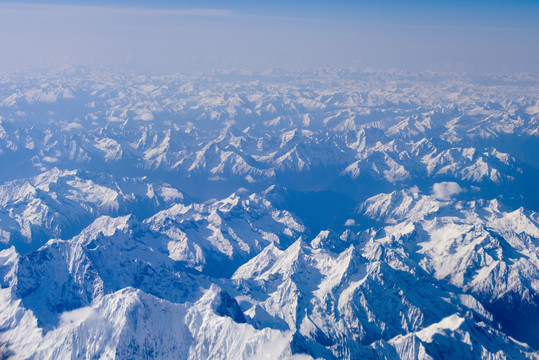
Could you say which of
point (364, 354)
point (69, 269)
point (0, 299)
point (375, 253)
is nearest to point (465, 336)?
point (364, 354)

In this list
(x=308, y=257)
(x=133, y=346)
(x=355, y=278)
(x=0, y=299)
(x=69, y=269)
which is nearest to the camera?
(x=133, y=346)

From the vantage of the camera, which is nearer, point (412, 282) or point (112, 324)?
point (112, 324)

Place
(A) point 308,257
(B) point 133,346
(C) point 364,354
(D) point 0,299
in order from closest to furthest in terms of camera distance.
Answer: (B) point 133,346 → (C) point 364,354 → (D) point 0,299 → (A) point 308,257

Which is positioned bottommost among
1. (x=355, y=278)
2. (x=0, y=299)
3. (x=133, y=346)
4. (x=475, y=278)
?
(x=475, y=278)

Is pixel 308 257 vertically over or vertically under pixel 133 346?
under

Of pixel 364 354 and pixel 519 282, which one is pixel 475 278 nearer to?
pixel 519 282

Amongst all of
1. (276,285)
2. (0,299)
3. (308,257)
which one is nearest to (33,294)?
(0,299)

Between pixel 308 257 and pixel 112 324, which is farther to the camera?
pixel 308 257

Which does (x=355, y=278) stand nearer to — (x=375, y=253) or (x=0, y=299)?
(x=375, y=253)

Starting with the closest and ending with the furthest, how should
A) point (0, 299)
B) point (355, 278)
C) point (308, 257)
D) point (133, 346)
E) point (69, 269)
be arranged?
point (133, 346)
point (0, 299)
point (69, 269)
point (355, 278)
point (308, 257)
